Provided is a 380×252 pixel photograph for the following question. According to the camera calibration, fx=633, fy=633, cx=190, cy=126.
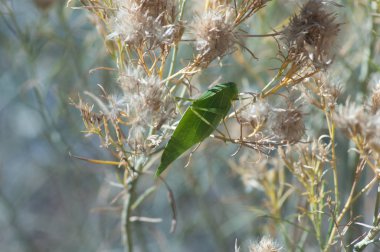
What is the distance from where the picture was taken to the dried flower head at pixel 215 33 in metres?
0.73

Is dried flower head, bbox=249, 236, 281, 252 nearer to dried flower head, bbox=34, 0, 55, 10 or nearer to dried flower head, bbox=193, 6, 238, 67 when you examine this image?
dried flower head, bbox=193, 6, 238, 67

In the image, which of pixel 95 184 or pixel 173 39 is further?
pixel 95 184

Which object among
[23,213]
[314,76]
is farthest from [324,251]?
[23,213]

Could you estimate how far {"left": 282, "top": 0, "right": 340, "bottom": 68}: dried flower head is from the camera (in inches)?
29.0

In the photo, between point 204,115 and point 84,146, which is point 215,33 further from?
point 84,146

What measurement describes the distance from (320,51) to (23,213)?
2.82 meters

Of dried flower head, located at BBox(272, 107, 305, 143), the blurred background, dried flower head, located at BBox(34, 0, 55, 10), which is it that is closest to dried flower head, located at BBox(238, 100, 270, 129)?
dried flower head, located at BBox(272, 107, 305, 143)

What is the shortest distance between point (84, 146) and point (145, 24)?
130 centimetres

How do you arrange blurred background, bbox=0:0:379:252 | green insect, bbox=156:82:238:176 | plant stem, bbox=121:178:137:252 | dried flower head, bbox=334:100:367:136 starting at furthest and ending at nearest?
blurred background, bbox=0:0:379:252, plant stem, bbox=121:178:137:252, green insect, bbox=156:82:238:176, dried flower head, bbox=334:100:367:136

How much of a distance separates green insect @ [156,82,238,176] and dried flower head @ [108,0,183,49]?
9 cm

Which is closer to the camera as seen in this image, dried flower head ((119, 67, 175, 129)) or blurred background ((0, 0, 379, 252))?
dried flower head ((119, 67, 175, 129))

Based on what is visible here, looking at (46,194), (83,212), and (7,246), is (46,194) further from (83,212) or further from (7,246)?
(83,212)

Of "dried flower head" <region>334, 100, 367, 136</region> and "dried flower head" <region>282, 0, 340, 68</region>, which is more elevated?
"dried flower head" <region>282, 0, 340, 68</region>

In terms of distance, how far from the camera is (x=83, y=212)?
8.47ft
